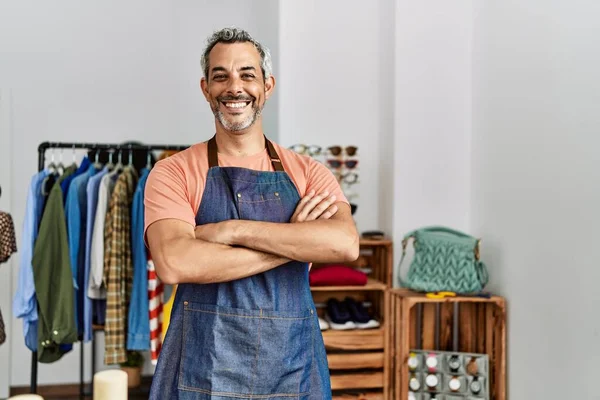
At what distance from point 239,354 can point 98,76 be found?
11.8ft

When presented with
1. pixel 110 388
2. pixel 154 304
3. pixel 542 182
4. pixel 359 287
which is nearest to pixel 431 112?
pixel 542 182

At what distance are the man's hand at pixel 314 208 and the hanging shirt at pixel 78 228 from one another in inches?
79.0

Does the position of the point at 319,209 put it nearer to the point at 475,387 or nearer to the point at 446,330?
the point at 475,387

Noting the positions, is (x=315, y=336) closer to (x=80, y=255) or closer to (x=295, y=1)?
(x=80, y=255)

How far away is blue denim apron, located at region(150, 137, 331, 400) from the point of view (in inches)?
64.4

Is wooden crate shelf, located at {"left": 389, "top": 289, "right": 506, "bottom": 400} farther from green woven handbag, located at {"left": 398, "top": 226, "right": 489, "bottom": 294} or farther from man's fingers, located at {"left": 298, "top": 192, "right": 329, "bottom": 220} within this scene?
man's fingers, located at {"left": 298, "top": 192, "right": 329, "bottom": 220}

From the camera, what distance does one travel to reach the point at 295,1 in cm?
408

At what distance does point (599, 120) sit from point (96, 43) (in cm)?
352

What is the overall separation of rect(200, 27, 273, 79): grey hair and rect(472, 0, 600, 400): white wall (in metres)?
1.52

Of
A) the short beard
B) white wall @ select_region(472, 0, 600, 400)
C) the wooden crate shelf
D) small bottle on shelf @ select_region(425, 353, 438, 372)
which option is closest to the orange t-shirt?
the short beard

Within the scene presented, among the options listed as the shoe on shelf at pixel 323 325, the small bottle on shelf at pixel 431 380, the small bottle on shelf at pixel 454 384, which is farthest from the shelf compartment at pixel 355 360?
the small bottle on shelf at pixel 454 384

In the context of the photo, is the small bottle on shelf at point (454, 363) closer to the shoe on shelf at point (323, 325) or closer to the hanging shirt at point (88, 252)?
the shoe on shelf at point (323, 325)

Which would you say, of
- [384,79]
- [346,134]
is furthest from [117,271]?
[384,79]

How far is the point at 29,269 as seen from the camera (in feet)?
11.0
